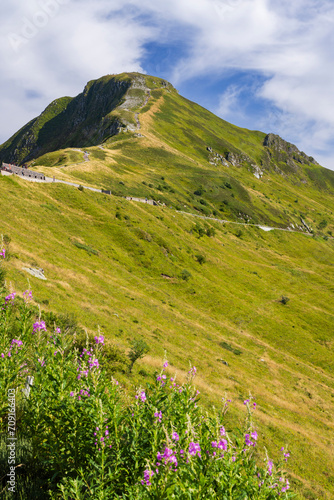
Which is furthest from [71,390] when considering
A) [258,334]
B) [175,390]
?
[258,334]

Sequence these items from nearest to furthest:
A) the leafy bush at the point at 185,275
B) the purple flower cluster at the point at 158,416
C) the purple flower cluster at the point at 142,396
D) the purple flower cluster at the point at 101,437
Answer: the purple flower cluster at the point at 101,437
the purple flower cluster at the point at 158,416
the purple flower cluster at the point at 142,396
the leafy bush at the point at 185,275

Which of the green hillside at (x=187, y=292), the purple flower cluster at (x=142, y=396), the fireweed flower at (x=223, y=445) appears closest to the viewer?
the fireweed flower at (x=223, y=445)

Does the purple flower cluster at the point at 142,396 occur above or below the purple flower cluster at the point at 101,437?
above

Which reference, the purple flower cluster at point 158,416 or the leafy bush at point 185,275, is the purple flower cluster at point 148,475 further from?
the leafy bush at point 185,275

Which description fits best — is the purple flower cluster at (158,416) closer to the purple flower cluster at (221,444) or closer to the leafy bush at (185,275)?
the purple flower cluster at (221,444)

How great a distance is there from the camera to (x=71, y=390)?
7.52 metres

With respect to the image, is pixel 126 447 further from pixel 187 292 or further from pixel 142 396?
pixel 187 292

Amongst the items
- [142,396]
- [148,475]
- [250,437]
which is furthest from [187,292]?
[148,475]

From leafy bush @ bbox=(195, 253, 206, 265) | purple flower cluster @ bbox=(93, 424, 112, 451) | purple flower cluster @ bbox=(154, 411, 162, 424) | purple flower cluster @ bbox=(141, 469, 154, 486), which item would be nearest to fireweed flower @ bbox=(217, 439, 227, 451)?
purple flower cluster @ bbox=(154, 411, 162, 424)

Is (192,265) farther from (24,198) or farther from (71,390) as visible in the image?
(71,390)

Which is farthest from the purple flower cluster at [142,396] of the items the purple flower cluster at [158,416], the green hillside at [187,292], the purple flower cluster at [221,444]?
the green hillside at [187,292]

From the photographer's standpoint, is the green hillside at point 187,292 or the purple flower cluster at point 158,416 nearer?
the purple flower cluster at point 158,416

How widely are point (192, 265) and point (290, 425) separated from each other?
4819 centimetres

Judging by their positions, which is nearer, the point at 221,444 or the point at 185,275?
the point at 221,444
